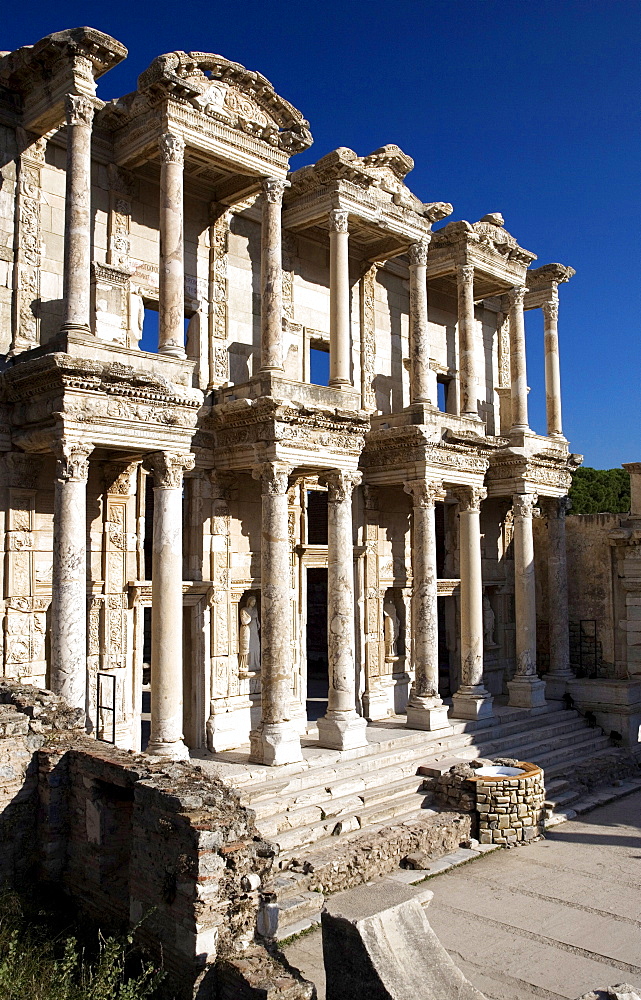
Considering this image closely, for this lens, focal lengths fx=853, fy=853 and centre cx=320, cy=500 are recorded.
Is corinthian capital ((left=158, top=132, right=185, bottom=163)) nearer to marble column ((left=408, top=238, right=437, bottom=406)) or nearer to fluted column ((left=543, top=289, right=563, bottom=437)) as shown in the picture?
marble column ((left=408, top=238, right=437, bottom=406))

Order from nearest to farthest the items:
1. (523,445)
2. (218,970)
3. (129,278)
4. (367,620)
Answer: (218,970)
(129,278)
(367,620)
(523,445)

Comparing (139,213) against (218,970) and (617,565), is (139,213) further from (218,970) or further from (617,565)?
(617,565)

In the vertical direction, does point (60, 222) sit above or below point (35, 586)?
above

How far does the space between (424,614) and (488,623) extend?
532 centimetres

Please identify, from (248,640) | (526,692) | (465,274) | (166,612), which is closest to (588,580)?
(526,692)

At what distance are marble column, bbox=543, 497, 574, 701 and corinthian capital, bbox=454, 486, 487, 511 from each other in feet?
11.7

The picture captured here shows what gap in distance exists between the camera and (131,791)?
9.30 metres

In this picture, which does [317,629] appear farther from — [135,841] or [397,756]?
[135,841]

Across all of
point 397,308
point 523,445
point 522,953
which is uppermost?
point 397,308

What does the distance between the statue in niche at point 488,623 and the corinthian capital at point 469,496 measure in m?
4.25

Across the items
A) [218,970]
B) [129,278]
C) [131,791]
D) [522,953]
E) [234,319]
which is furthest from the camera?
[234,319]

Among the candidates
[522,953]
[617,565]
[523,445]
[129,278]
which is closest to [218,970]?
[522,953]

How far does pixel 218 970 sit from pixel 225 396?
401 inches

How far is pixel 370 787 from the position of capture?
14.6 meters
